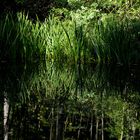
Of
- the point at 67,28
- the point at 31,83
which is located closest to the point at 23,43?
the point at 67,28

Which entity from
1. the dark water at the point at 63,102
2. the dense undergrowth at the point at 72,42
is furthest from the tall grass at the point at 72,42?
the dark water at the point at 63,102

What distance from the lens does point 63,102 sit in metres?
5.21

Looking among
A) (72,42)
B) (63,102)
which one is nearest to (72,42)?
(72,42)

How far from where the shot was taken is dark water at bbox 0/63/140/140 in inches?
212

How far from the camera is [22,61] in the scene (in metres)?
8.29

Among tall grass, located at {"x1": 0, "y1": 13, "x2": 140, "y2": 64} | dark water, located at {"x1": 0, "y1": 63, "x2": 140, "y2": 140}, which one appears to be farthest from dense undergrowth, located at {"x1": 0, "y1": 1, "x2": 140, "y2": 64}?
dark water, located at {"x1": 0, "y1": 63, "x2": 140, "y2": 140}

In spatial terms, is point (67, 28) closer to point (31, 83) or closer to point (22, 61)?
point (22, 61)

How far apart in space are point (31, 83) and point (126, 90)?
1.48 metres

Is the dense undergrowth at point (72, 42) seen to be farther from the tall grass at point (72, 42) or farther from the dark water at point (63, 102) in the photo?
the dark water at point (63, 102)

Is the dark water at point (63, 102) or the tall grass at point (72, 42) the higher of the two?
the tall grass at point (72, 42)

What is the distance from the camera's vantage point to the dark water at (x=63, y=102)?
538 cm

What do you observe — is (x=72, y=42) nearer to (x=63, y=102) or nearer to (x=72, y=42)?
(x=72, y=42)

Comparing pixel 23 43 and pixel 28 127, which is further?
pixel 23 43

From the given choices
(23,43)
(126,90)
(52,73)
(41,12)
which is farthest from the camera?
(41,12)
